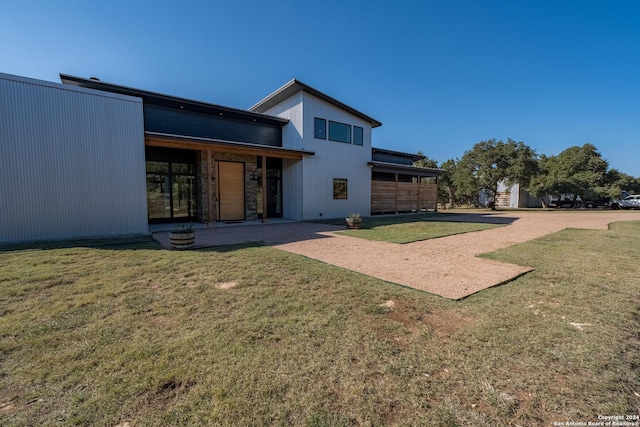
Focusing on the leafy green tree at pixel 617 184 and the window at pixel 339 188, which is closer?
the window at pixel 339 188

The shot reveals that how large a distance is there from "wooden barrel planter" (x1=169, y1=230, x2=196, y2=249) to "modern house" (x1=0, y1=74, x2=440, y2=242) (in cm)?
363

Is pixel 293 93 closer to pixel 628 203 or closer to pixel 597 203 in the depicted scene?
pixel 628 203

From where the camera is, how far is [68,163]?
7.88 m

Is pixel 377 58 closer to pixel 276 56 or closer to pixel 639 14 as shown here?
pixel 276 56

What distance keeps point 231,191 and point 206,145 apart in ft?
9.42

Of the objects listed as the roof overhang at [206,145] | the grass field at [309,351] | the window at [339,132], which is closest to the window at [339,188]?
the window at [339,132]

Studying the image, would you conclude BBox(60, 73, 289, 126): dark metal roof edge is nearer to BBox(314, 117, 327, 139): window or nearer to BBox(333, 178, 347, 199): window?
BBox(314, 117, 327, 139): window

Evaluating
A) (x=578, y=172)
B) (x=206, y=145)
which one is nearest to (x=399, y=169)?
(x=206, y=145)

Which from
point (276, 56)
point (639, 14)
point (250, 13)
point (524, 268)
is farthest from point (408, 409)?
point (639, 14)

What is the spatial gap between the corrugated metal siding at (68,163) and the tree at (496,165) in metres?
28.0

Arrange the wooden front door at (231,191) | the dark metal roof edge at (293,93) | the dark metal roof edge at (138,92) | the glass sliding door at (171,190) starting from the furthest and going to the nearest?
the dark metal roof edge at (293,93) < the wooden front door at (231,191) < the glass sliding door at (171,190) < the dark metal roof edge at (138,92)

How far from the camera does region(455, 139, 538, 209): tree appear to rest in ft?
82.2

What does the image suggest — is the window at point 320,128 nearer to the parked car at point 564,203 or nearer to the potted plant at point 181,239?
the potted plant at point 181,239

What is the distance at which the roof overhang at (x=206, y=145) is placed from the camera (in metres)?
9.59
